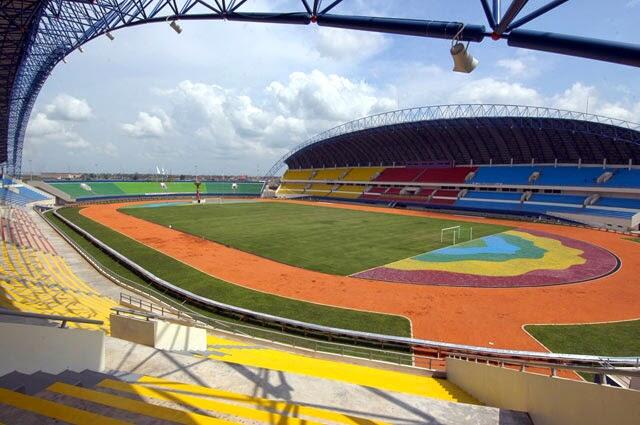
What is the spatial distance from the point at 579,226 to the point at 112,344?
53011 mm

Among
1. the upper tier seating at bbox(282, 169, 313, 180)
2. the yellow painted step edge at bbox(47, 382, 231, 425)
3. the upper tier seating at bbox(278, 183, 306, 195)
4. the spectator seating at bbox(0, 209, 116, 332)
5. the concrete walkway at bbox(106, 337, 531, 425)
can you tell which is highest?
the upper tier seating at bbox(282, 169, 313, 180)

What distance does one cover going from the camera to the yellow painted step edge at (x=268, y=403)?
206 inches

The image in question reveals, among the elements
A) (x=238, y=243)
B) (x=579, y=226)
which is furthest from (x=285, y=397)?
(x=579, y=226)

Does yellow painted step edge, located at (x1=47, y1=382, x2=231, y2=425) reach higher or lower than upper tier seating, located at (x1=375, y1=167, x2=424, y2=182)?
lower

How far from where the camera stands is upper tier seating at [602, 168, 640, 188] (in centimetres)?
4480

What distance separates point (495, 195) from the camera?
5812 centimetres

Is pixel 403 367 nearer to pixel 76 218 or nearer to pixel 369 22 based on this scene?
pixel 369 22

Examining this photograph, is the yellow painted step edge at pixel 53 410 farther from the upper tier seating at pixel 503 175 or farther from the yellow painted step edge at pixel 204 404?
the upper tier seating at pixel 503 175

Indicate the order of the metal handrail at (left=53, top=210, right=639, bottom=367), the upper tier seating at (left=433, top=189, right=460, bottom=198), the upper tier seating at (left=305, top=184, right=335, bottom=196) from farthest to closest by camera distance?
the upper tier seating at (left=305, top=184, right=335, bottom=196), the upper tier seating at (left=433, top=189, right=460, bottom=198), the metal handrail at (left=53, top=210, right=639, bottom=367)

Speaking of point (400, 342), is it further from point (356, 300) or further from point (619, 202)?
point (619, 202)

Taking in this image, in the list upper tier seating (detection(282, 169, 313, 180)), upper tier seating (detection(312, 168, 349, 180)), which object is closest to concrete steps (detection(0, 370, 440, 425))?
upper tier seating (detection(312, 168, 349, 180))

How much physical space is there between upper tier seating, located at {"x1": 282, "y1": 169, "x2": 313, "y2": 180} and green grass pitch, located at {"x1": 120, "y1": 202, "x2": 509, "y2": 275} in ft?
149

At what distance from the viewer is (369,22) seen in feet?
23.7

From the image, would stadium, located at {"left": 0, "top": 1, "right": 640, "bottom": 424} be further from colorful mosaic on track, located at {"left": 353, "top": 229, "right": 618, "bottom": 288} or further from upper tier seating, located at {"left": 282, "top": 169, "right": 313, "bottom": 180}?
upper tier seating, located at {"left": 282, "top": 169, "right": 313, "bottom": 180}
